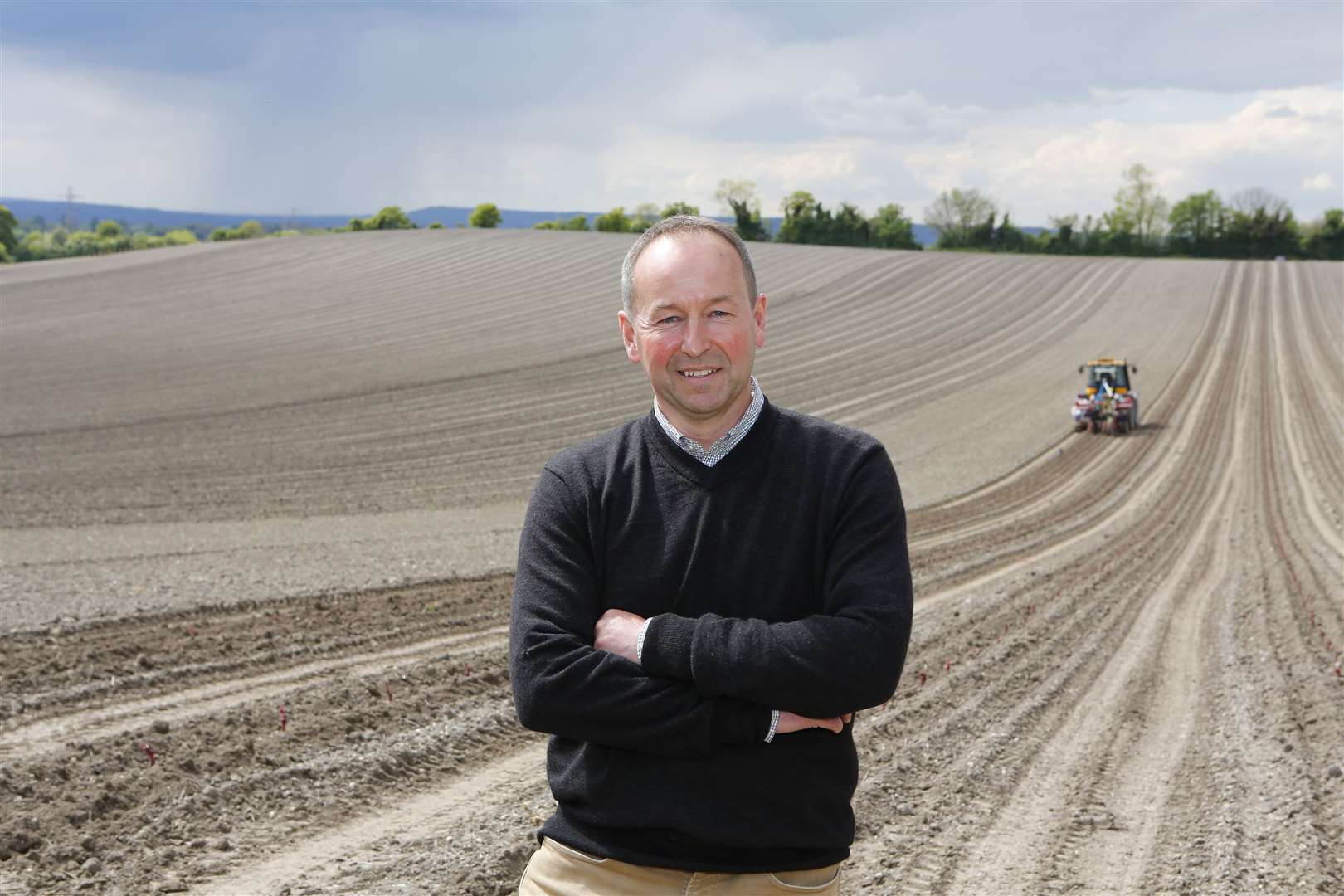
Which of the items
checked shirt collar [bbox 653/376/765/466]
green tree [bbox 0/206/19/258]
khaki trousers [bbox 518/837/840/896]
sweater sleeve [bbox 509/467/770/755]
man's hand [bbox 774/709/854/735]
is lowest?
khaki trousers [bbox 518/837/840/896]

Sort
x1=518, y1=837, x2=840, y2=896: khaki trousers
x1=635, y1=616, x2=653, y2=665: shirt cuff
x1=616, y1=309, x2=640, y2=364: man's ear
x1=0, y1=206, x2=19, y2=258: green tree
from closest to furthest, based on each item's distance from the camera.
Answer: x1=518, y1=837, x2=840, y2=896: khaki trousers < x1=635, y1=616, x2=653, y2=665: shirt cuff < x1=616, y1=309, x2=640, y2=364: man's ear < x1=0, y1=206, x2=19, y2=258: green tree

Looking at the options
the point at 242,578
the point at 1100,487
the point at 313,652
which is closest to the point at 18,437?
the point at 242,578

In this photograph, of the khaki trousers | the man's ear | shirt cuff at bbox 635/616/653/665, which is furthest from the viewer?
the man's ear

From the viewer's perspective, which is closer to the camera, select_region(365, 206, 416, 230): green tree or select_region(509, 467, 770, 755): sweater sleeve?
select_region(509, 467, 770, 755): sweater sleeve

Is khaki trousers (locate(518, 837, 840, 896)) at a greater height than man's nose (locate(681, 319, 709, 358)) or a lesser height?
lesser

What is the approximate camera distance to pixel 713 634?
2.49 m

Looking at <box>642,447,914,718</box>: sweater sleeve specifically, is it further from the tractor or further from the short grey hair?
the tractor

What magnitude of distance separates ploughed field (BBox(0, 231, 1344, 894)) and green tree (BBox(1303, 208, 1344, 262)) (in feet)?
125

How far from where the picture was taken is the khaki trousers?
95.3 inches

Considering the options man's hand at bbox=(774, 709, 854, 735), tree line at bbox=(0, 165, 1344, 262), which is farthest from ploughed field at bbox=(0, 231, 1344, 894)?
tree line at bbox=(0, 165, 1344, 262)

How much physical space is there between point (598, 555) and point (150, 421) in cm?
2362

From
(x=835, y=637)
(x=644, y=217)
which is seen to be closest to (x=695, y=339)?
(x=835, y=637)

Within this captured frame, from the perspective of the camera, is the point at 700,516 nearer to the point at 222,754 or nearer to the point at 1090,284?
the point at 222,754

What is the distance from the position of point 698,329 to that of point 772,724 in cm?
89
